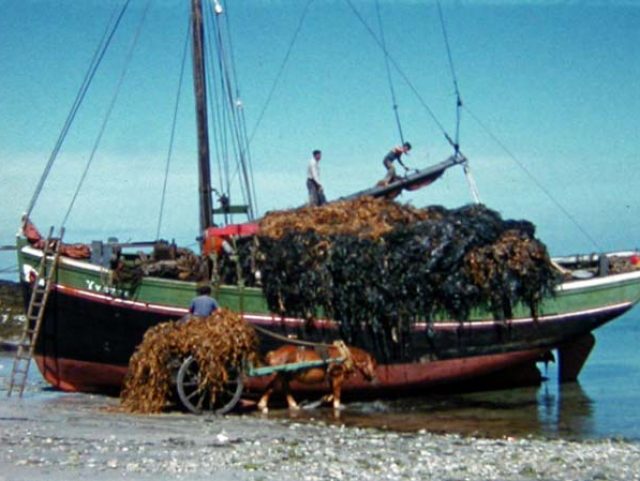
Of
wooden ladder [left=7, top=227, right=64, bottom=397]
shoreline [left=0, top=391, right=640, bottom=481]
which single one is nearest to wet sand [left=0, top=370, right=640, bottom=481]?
shoreline [left=0, top=391, right=640, bottom=481]

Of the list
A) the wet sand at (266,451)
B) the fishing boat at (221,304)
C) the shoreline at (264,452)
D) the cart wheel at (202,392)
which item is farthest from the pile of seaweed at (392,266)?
the shoreline at (264,452)

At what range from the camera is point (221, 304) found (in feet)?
71.5

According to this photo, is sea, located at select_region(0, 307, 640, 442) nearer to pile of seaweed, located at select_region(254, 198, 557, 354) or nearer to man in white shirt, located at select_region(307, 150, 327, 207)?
pile of seaweed, located at select_region(254, 198, 557, 354)

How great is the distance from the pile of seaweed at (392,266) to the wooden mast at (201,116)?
2.46m

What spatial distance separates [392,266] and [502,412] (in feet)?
11.6

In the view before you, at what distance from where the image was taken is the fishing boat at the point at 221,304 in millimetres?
21797

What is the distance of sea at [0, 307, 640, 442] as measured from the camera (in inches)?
754

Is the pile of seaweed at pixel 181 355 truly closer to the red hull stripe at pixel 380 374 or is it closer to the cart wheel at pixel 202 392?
the cart wheel at pixel 202 392

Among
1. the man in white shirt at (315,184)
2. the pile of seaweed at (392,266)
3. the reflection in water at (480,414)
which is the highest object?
the man in white shirt at (315,184)

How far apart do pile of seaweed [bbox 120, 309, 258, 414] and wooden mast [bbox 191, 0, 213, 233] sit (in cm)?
541

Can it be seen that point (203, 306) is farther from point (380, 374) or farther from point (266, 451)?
point (266, 451)

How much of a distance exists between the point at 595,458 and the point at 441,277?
7883mm

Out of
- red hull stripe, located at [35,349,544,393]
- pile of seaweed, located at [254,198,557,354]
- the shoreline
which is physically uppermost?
pile of seaweed, located at [254,198,557,354]

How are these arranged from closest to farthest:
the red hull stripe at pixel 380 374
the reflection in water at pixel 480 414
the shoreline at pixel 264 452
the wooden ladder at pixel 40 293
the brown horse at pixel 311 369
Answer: the shoreline at pixel 264 452 → the reflection in water at pixel 480 414 → the brown horse at pixel 311 369 → the wooden ladder at pixel 40 293 → the red hull stripe at pixel 380 374
